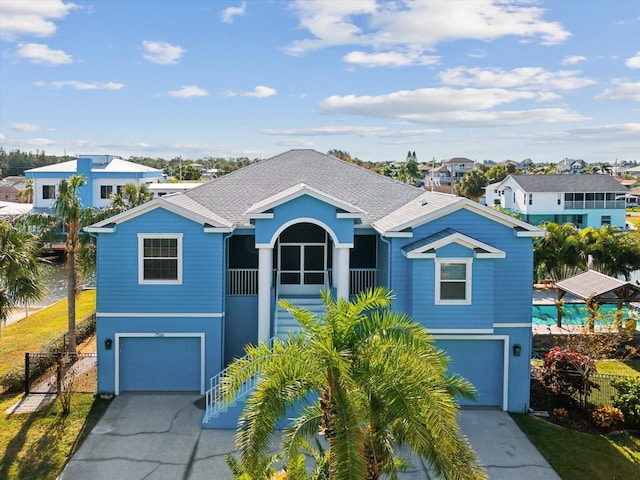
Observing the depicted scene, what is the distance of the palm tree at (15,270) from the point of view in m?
16.5

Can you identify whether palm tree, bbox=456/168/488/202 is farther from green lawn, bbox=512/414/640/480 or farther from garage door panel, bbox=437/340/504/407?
green lawn, bbox=512/414/640/480

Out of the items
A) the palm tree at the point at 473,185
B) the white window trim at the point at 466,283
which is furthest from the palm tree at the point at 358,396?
the palm tree at the point at 473,185

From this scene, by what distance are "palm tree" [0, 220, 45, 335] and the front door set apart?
791cm

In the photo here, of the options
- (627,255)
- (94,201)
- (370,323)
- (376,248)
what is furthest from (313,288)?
(94,201)

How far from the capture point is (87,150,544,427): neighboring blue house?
16.9 m

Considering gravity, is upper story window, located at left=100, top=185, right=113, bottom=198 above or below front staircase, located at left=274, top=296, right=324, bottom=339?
above

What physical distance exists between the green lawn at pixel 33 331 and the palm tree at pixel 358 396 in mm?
14509

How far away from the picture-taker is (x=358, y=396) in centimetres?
883

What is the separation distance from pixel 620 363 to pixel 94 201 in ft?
169

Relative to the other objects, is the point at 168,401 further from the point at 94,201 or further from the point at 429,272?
the point at 94,201

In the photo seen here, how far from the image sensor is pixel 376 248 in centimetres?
2038

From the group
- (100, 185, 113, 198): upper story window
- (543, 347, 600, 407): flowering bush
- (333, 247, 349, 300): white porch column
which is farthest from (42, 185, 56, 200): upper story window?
(543, 347, 600, 407): flowering bush

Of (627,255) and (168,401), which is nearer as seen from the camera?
(168,401)

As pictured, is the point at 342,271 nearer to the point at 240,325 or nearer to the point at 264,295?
the point at 264,295
